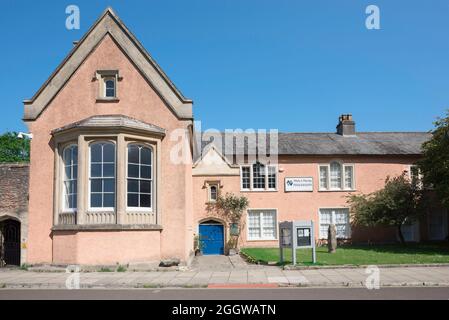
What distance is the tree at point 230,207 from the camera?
2866 centimetres

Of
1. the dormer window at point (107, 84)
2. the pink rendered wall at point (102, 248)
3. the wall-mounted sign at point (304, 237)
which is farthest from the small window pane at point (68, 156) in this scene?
the wall-mounted sign at point (304, 237)

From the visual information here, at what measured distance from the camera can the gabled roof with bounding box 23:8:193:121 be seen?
19.3 m

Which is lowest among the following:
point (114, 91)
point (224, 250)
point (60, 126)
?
point (224, 250)

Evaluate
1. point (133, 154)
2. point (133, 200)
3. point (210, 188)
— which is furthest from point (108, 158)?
point (210, 188)

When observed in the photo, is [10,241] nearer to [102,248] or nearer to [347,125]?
[102,248]

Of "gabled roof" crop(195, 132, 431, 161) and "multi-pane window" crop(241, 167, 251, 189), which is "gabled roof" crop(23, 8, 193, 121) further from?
"multi-pane window" crop(241, 167, 251, 189)

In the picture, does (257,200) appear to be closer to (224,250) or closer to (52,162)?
(224,250)

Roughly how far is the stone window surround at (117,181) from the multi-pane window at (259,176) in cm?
1275

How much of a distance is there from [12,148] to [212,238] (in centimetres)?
5345

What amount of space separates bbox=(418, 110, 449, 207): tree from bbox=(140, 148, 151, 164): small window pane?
51.6 ft

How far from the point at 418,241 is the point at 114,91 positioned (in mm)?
23595

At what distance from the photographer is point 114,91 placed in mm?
19266

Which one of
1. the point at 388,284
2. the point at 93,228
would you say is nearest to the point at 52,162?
the point at 93,228

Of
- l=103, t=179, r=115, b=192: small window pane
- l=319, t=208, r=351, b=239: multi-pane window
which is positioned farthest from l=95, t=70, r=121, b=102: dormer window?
l=319, t=208, r=351, b=239: multi-pane window
